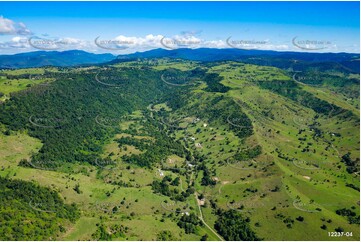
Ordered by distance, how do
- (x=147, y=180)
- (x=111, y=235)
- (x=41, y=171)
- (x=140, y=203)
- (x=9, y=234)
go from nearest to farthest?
(x=9, y=234) < (x=111, y=235) < (x=140, y=203) < (x=41, y=171) < (x=147, y=180)

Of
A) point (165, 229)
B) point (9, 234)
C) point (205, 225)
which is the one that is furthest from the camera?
point (205, 225)

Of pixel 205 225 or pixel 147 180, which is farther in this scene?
pixel 147 180

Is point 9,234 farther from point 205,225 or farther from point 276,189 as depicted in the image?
point 276,189

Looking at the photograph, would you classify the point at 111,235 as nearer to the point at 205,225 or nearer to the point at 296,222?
the point at 205,225

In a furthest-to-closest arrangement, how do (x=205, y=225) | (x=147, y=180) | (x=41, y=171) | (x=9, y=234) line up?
(x=147, y=180) → (x=41, y=171) → (x=205, y=225) → (x=9, y=234)

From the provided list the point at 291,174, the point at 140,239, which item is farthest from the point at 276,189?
the point at 140,239

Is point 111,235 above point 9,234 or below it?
below

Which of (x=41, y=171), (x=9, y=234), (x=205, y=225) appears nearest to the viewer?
(x=9, y=234)

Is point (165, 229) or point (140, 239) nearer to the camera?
point (140, 239)

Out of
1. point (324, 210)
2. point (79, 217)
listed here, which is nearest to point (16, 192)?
point (79, 217)
